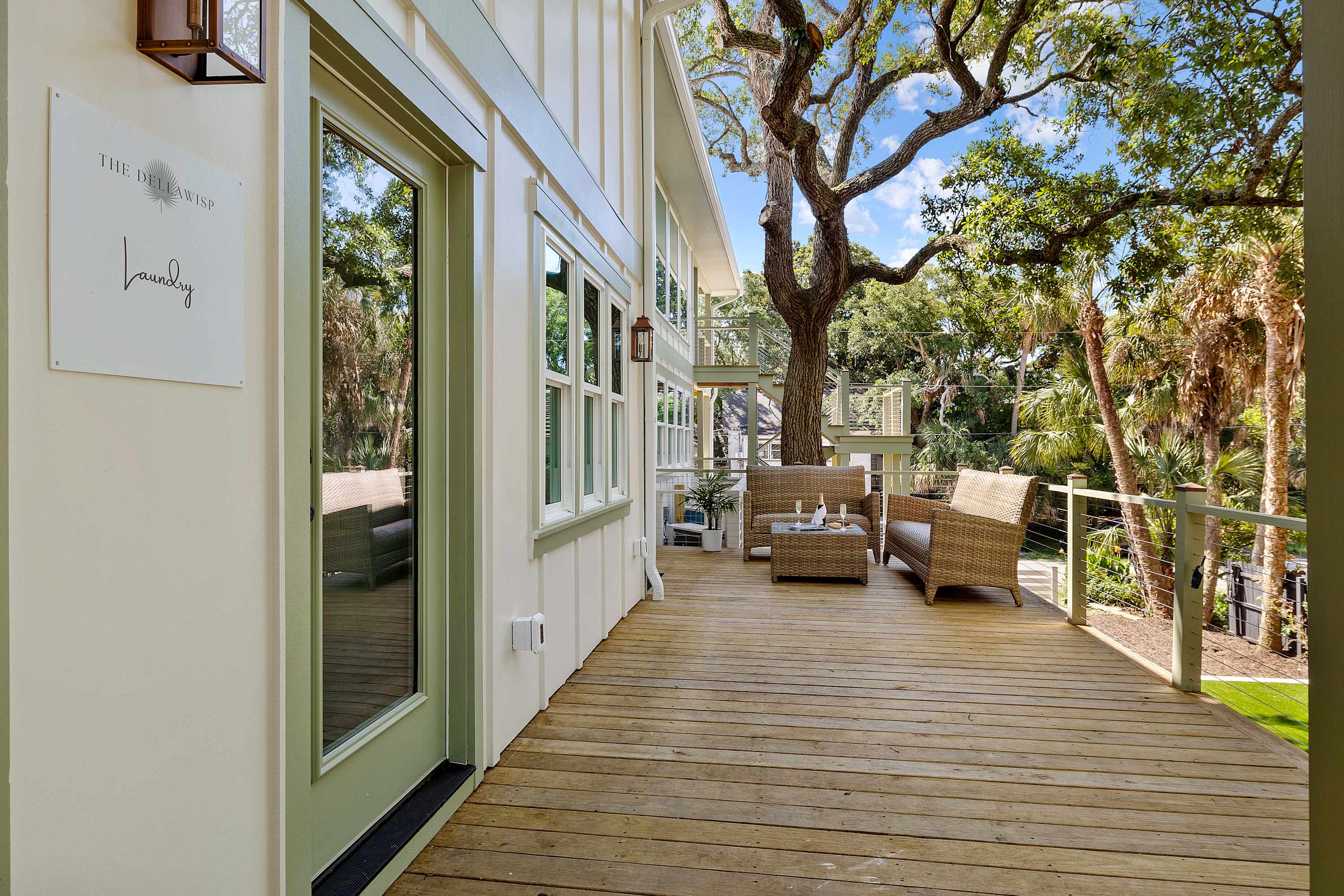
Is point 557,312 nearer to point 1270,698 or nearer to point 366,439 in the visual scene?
point 366,439

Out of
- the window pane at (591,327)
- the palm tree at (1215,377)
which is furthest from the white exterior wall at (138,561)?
the palm tree at (1215,377)

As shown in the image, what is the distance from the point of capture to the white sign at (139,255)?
→ 1.06 m

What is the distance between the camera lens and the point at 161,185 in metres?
1.23

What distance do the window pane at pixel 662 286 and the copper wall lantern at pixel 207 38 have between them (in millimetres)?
8155

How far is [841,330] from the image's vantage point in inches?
927

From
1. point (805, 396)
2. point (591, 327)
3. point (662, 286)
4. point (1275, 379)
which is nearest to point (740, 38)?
point (662, 286)

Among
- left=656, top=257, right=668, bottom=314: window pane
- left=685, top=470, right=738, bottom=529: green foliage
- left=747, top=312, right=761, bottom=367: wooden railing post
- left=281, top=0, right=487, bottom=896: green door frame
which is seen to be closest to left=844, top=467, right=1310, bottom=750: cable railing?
left=685, top=470, right=738, bottom=529: green foliage

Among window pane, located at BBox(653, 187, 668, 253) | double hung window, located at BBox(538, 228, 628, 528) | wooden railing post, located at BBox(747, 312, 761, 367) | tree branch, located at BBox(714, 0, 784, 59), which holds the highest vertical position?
tree branch, located at BBox(714, 0, 784, 59)

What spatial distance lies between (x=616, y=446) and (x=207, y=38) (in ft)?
12.6

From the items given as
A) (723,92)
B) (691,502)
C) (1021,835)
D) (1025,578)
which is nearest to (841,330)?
(1025,578)

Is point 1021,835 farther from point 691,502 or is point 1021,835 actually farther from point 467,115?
point 691,502

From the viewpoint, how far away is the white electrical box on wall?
2.84 m

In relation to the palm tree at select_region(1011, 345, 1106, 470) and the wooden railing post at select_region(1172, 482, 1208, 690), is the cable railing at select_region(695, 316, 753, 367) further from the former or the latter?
the wooden railing post at select_region(1172, 482, 1208, 690)

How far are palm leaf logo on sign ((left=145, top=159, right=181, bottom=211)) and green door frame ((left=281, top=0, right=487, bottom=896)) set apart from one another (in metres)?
0.29
